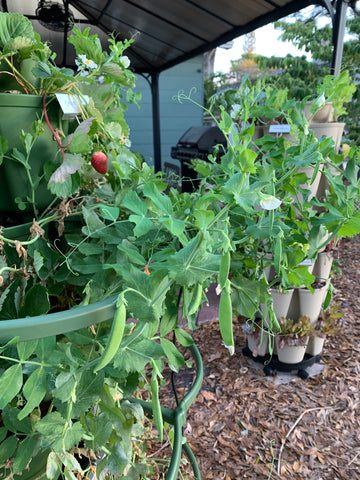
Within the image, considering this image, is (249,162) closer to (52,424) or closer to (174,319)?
(174,319)

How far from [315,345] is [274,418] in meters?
0.49

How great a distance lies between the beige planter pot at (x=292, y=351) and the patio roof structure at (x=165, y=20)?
175cm

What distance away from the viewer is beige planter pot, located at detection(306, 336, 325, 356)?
1956mm

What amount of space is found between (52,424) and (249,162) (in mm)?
363

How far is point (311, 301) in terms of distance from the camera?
1878 mm

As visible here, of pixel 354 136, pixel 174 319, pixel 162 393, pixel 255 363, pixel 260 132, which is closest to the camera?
pixel 174 319

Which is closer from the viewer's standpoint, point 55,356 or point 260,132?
point 55,356

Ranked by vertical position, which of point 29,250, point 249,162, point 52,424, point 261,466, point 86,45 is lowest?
point 261,466

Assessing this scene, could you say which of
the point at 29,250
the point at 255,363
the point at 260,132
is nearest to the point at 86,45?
the point at 29,250

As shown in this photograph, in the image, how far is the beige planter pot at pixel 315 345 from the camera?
6.42ft

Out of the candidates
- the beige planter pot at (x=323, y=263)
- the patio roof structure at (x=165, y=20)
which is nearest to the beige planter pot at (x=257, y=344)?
the beige planter pot at (x=323, y=263)

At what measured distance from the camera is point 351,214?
1.70 feet

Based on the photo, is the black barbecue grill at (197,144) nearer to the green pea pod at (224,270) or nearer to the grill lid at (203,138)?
the grill lid at (203,138)

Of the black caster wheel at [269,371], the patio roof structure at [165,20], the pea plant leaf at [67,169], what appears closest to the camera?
the pea plant leaf at [67,169]
